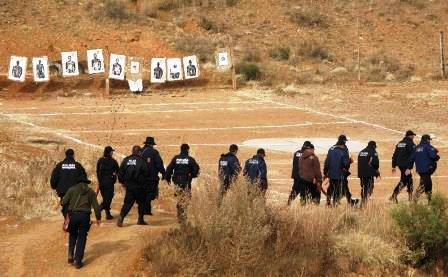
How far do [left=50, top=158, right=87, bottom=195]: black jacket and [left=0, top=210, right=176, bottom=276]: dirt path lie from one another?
3.16ft

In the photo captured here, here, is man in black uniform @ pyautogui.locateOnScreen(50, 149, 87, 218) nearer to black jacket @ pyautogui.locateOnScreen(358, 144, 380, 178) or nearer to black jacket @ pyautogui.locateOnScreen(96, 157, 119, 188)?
black jacket @ pyautogui.locateOnScreen(96, 157, 119, 188)

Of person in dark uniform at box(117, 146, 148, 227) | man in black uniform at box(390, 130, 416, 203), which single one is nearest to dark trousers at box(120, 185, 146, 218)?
person in dark uniform at box(117, 146, 148, 227)

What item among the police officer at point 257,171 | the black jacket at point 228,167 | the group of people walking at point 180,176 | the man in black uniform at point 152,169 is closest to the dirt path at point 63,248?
the group of people walking at point 180,176

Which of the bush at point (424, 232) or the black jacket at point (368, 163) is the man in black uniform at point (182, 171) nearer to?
the bush at point (424, 232)

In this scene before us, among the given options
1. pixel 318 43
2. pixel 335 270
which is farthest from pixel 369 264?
pixel 318 43

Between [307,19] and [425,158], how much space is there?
115 ft

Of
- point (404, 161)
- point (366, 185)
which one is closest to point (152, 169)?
point (366, 185)

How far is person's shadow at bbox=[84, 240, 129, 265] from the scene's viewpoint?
1295 centimetres

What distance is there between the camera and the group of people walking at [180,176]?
12500 mm

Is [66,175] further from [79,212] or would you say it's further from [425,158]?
[425,158]

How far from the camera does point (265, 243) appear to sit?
43.1ft

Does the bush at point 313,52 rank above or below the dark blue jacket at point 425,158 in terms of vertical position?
above

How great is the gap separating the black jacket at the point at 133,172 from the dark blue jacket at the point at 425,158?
18.4 feet

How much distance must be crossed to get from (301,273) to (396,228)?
7.18ft
